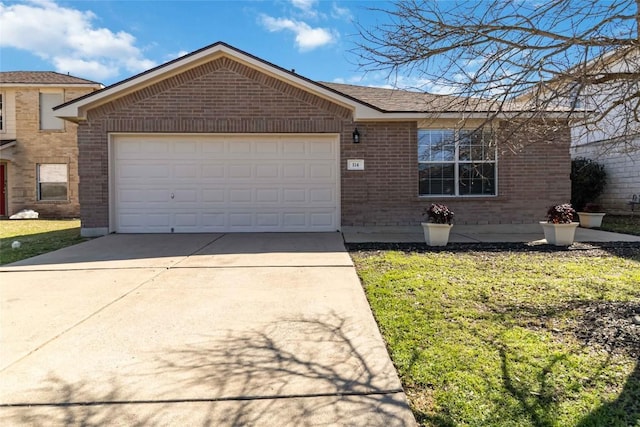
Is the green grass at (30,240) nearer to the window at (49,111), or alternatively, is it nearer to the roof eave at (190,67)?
the roof eave at (190,67)

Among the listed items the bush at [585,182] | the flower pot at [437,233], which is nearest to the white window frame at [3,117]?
the flower pot at [437,233]

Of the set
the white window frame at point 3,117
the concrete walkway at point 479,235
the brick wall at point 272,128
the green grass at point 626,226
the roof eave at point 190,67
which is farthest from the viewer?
the white window frame at point 3,117

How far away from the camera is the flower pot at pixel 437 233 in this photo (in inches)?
339

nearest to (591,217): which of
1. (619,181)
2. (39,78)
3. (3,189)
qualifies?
(619,181)

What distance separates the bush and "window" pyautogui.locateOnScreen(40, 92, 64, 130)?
21779 mm

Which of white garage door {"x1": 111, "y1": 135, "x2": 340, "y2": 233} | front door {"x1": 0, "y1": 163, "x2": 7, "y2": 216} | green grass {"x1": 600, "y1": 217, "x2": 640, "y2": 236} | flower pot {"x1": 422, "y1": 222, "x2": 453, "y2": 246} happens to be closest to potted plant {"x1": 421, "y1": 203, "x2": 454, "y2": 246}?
flower pot {"x1": 422, "y1": 222, "x2": 453, "y2": 246}

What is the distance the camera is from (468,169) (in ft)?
35.9

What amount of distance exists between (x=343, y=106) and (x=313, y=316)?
24.5 ft

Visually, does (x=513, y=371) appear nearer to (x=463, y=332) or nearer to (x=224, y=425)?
(x=463, y=332)

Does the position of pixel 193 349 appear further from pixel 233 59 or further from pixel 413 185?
pixel 233 59

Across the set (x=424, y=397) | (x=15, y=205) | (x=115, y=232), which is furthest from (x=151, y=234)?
(x=15, y=205)

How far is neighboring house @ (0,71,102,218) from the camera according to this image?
1739cm

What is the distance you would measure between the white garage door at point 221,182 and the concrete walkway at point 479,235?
4.00 feet

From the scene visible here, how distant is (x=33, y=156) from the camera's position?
17484 millimetres
